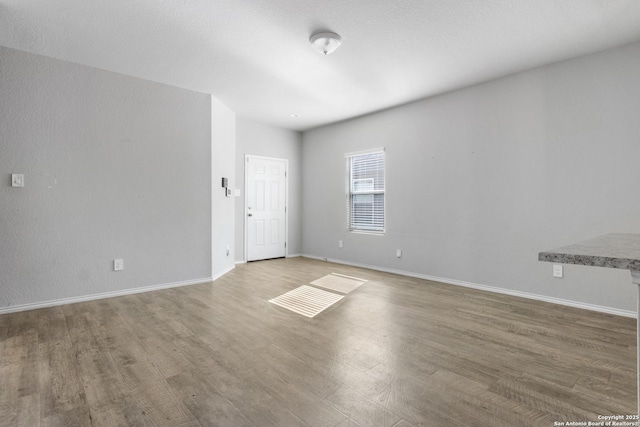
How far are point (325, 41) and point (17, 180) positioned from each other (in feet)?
10.9

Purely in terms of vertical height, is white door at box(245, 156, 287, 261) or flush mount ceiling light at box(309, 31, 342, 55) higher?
flush mount ceiling light at box(309, 31, 342, 55)

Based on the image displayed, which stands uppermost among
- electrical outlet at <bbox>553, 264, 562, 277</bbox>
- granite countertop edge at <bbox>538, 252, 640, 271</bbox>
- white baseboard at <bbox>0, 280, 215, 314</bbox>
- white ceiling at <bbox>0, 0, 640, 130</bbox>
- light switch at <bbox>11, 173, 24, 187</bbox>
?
white ceiling at <bbox>0, 0, 640, 130</bbox>

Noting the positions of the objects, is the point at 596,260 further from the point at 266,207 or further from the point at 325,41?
the point at 266,207

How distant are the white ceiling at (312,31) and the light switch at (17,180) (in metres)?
1.26

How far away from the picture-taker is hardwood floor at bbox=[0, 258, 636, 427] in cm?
163

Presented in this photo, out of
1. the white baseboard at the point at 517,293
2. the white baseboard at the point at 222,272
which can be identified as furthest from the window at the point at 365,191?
the white baseboard at the point at 222,272

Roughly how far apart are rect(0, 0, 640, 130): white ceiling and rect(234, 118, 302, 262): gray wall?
5.93 feet

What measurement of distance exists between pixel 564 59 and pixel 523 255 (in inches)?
85.9

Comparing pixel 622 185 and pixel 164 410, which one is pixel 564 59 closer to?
pixel 622 185

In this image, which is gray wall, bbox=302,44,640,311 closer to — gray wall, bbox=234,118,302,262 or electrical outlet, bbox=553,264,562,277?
electrical outlet, bbox=553,264,562,277

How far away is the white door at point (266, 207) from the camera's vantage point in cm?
600

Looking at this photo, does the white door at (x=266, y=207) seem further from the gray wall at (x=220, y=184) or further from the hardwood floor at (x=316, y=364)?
the hardwood floor at (x=316, y=364)

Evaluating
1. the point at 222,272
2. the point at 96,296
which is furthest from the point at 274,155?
→ the point at 96,296

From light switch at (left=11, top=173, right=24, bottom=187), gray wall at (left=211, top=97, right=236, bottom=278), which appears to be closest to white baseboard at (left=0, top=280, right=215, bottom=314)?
gray wall at (left=211, top=97, right=236, bottom=278)
